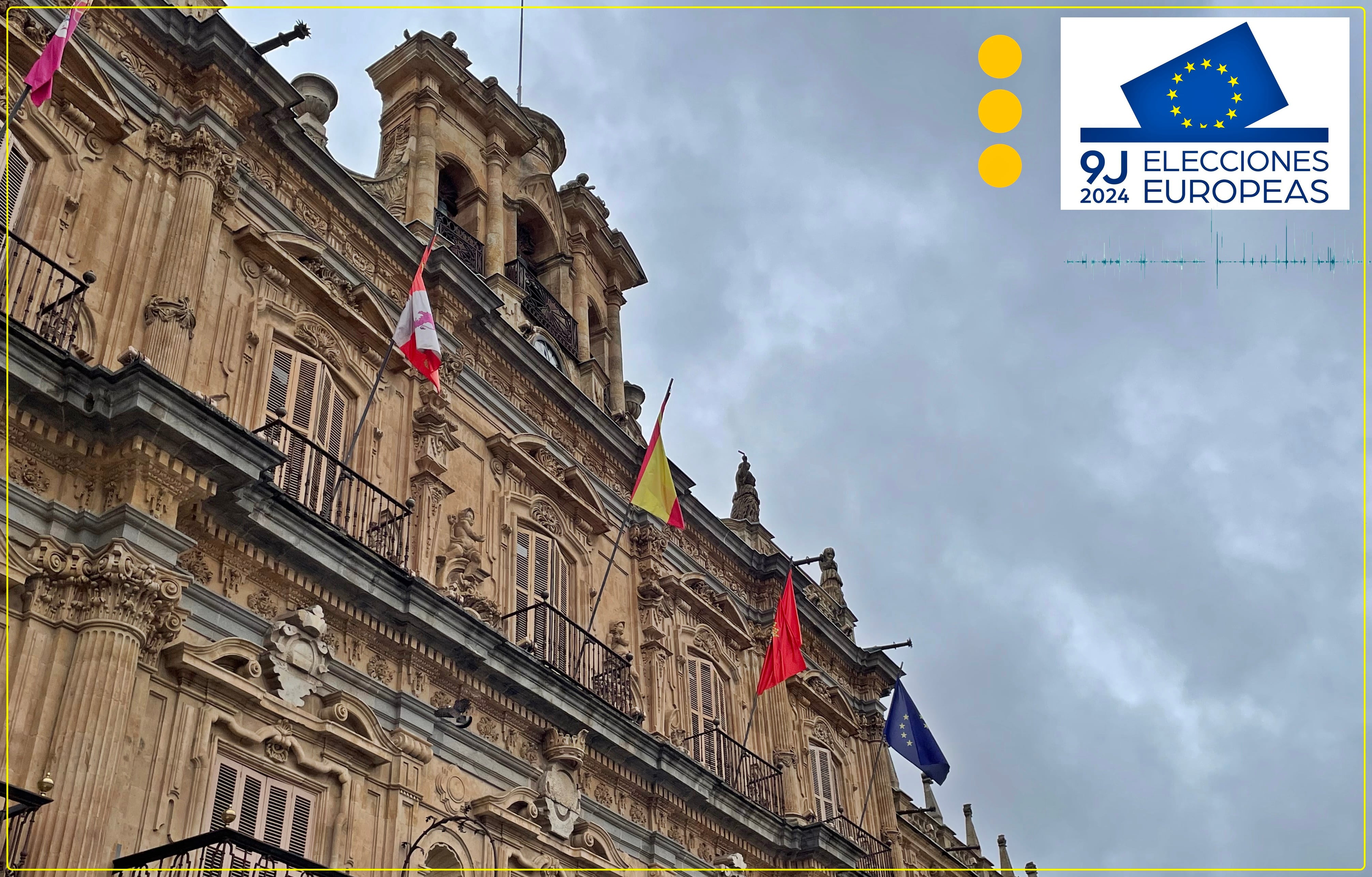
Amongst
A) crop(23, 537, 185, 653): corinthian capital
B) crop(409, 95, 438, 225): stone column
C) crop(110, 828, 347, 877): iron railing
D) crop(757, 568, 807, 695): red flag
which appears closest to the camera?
crop(110, 828, 347, 877): iron railing

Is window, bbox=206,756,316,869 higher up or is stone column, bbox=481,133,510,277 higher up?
stone column, bbox=481,133,510,277

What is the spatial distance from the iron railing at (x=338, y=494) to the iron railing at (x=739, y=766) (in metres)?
6.51

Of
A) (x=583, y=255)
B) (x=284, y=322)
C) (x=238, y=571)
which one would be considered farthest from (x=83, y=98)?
(x=583, y=255)

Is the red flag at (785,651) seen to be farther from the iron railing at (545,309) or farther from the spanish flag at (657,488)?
A: the iron railing at (545,309)

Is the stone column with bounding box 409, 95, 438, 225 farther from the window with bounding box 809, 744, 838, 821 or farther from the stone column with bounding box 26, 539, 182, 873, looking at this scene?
the window with bounding box 809, 744, 838, 821

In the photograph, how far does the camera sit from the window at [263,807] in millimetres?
11359

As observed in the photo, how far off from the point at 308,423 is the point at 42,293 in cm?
350

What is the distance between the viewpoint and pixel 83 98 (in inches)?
517

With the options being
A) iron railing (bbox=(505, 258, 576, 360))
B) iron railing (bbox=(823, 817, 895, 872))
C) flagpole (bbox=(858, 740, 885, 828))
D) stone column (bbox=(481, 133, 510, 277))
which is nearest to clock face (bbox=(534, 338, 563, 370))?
iron railing (bbox=(505, 258, 576, 360))

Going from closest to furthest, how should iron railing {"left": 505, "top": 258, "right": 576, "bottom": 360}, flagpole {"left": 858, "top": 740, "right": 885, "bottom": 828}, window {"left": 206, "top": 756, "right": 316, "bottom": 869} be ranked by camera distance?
window {"left": 206, "top": 756, "right": 316, "bottom": 869} → iron railing {"left": 505, "top": 258, "right": 576, "bottom": 360} → flagpole {"left": 858, "top": 740, "right": 885, "bottom": 828}

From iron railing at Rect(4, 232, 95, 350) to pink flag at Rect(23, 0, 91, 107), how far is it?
124 centimetres

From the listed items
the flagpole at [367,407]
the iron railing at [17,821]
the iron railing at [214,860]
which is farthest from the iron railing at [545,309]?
the iron railing at [17,821]

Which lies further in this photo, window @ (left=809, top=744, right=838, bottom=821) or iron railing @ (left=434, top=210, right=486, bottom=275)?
window @ (left=809, top=744, right=838, bottom=821)

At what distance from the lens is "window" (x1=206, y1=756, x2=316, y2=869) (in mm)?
11359
